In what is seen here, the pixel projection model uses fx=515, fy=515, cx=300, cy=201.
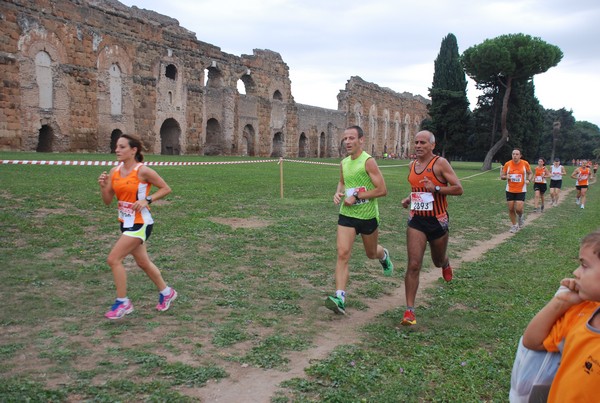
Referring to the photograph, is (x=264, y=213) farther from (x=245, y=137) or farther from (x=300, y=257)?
(x=245, y=137)

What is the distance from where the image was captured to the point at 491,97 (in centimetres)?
4453

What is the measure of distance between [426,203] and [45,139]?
2381 cm

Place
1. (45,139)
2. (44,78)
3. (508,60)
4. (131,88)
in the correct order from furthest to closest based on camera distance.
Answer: (508,60) → (131,88) → (45,139) → (44,78)

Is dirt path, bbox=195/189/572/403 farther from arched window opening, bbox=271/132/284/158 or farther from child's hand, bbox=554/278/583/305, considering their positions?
arched window opening, bbox=271/132/284/158

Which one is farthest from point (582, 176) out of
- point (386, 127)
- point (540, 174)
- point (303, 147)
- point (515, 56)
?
point (386, 127)

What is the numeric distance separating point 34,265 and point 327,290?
12.5 feet

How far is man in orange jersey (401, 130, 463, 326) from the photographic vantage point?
521cm

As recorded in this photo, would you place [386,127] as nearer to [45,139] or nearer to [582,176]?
[45,139]

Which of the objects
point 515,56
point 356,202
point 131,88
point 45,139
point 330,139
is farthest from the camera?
point 330,139

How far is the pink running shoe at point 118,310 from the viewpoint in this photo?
488 centimetres

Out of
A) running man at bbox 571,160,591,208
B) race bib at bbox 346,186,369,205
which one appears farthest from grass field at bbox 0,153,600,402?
running man at bbox 571,160,591,208

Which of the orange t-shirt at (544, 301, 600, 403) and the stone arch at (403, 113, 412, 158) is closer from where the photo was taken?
the orange t-shirt at (544, 301, 600, 403)

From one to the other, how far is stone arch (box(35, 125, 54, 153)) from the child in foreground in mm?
25688

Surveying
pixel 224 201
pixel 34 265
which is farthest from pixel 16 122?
pixel 34 265
